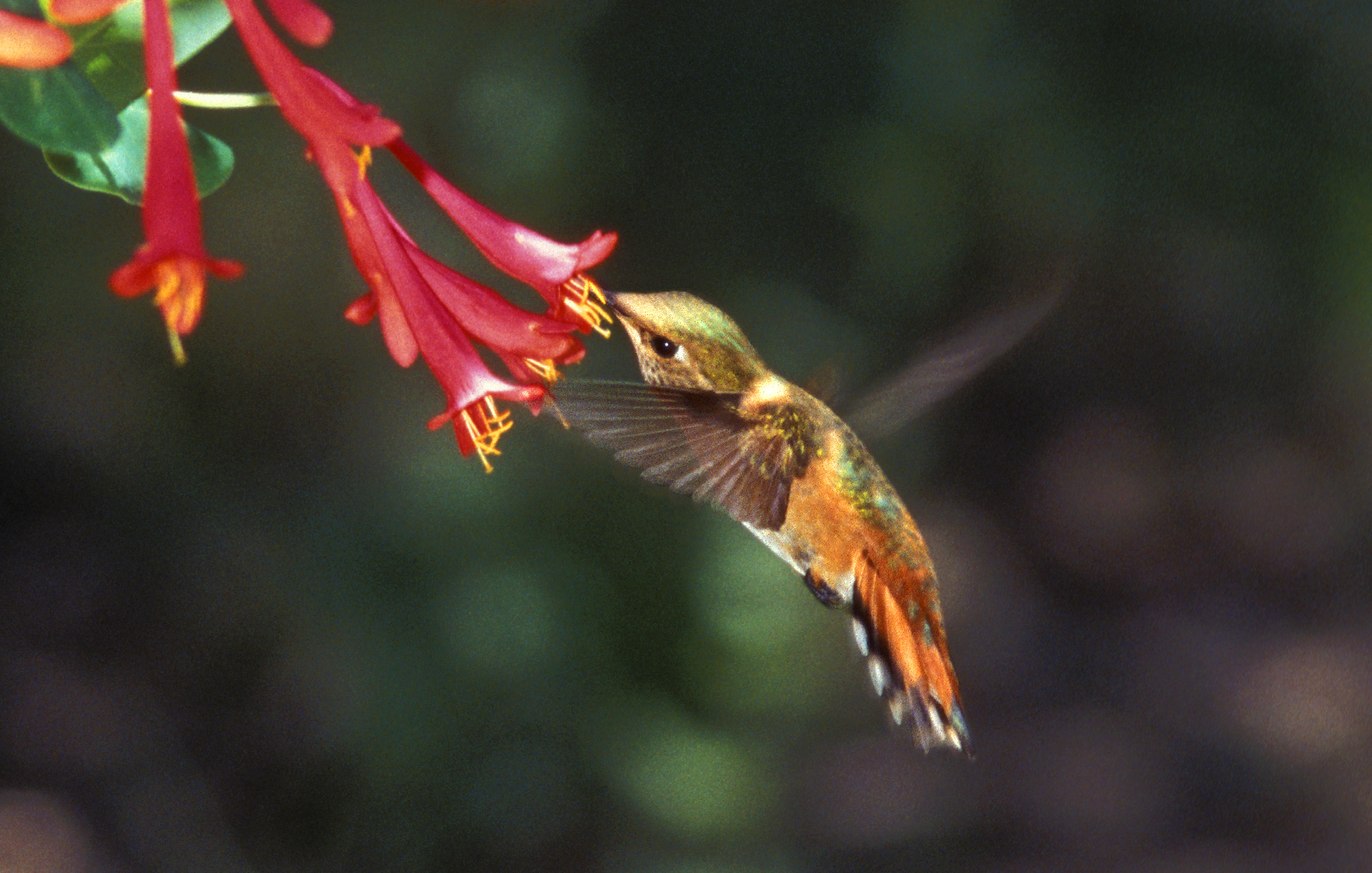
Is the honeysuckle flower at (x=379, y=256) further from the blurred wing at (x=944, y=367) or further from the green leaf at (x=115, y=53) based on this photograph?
the blurred wing at (x=944, y=367)

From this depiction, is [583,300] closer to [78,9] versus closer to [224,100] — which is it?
[224,100]

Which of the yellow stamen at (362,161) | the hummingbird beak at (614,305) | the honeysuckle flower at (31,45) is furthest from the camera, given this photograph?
the hummingbird beak at (614,305)

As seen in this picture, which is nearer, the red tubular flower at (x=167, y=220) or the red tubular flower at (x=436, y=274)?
the red tubular flower at (x=167, y=220)

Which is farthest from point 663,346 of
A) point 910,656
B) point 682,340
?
point 910,656

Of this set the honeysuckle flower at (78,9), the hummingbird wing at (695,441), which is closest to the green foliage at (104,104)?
the honeysuckle flower at (78,9)

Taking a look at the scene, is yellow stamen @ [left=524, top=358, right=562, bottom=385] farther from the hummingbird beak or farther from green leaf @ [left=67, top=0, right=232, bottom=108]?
green leaf @ [left=67, top=0, right=232, bottom=108]
